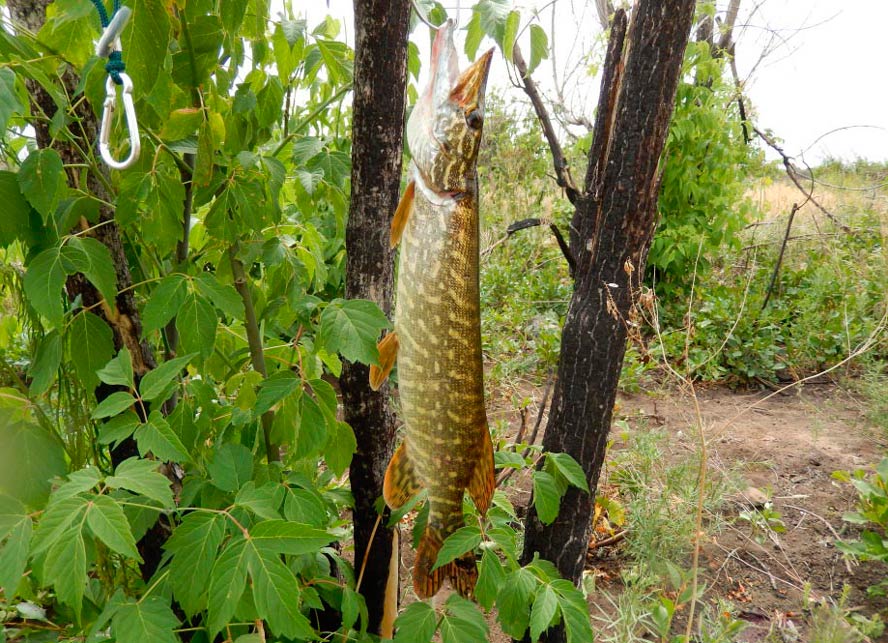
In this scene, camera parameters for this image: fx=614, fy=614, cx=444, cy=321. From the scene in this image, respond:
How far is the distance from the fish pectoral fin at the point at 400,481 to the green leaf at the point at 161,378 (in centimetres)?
45

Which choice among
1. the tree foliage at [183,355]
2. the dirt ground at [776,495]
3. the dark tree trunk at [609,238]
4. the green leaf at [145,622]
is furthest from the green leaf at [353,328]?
the dirt ground at [776,495]

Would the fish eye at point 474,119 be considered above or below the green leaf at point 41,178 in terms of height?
above

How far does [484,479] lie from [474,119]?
70 cm

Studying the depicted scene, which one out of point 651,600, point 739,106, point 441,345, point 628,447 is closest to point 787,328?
point 739,106

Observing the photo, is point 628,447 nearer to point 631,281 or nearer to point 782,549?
point 782,549

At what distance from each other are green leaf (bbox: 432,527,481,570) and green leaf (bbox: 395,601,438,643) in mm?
116

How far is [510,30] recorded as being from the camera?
1.29 metres

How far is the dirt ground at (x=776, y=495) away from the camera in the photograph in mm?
2607

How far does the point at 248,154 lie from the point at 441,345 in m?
0.58

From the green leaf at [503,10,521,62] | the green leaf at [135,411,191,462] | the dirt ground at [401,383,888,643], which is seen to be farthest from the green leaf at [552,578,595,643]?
the green leaf at [503,10,521,62]

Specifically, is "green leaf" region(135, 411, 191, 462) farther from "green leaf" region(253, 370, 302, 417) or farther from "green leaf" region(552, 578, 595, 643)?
"green leaf" region(552, 578, 595, 643)

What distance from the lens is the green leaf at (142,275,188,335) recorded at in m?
1.14

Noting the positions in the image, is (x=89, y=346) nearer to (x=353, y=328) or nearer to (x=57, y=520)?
(x=57, y=520)

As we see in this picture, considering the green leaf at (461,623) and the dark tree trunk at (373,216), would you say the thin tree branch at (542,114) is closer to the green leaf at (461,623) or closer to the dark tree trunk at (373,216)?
the dark tree trunk at (373,216)
